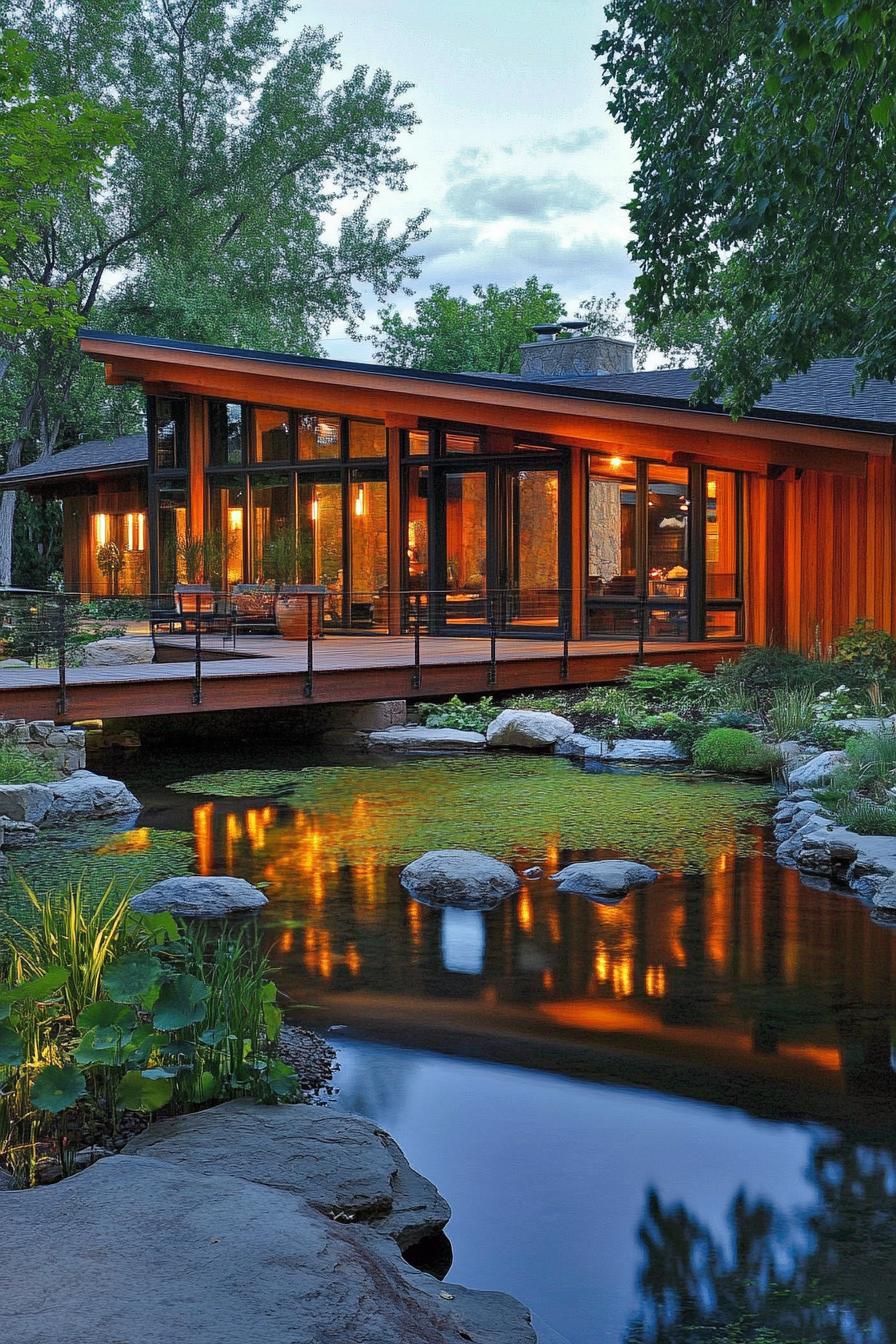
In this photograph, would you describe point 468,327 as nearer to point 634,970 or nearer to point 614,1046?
point 634,970

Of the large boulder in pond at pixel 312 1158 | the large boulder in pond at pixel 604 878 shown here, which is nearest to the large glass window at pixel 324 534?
the large boulder in pond at pixel 604 878

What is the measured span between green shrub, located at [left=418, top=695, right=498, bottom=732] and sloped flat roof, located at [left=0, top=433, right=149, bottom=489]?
1140cm

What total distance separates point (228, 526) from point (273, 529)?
1.05 m

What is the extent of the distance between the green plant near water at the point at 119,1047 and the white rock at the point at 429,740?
8.65 metres

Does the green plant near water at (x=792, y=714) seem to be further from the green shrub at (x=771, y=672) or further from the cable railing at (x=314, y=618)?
the cable railing at (x=314, y=618)

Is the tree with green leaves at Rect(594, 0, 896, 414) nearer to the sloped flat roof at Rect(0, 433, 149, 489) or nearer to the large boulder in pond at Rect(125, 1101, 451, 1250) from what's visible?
the large boulder in pond at Rect(125, 1101, 451, 1250)

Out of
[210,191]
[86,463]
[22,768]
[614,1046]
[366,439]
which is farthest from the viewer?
[210,191]

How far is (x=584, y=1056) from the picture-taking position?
16.9 feet

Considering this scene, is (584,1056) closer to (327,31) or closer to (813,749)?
(813,749)

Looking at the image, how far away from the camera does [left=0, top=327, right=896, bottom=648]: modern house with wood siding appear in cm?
1518

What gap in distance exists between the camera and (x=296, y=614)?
1816cm

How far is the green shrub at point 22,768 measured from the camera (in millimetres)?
9992

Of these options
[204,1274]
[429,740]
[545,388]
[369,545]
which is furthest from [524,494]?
[204,1274]

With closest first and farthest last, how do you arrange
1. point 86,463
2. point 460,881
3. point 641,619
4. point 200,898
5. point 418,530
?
point 200,898 → point 460,881 → point 641,619 → point 418,530 → point 86,463
